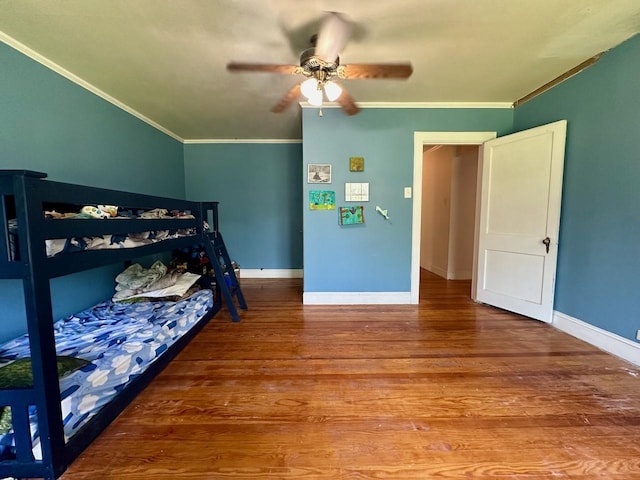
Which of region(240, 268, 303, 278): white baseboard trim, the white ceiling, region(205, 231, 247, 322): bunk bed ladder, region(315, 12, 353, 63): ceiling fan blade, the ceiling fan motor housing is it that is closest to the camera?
region(315, 12, 353, 63): ceiling fan blade

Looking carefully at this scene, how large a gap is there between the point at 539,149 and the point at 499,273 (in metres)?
1.36

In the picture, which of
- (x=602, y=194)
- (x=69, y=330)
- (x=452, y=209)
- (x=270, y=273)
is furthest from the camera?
(x=270, y=273)

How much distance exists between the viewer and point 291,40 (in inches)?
74.0

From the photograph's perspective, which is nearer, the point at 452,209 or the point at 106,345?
the point at 106,345

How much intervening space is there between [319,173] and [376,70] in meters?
1.40

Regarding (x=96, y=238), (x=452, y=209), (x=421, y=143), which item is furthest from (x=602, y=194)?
(x=96, y=238)

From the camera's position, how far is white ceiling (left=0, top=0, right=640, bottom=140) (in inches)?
62.6

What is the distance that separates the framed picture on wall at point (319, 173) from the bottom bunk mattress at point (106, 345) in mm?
1813

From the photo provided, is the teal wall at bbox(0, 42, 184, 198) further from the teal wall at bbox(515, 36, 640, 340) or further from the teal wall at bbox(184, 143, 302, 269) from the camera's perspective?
the teal wall at bbox(515, 36, 640, 340)

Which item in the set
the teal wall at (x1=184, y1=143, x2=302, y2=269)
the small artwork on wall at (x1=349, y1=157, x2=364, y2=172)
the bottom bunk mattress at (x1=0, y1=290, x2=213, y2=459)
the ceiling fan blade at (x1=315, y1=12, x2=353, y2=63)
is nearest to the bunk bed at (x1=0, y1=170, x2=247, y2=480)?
the bottom bunk mattress at (x1=0, y1=290, x2=213, y2=459)

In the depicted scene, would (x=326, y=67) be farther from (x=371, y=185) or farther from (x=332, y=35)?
(x=371, y=185)

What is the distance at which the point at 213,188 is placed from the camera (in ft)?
14.7

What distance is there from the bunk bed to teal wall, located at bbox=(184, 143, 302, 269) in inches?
90.4

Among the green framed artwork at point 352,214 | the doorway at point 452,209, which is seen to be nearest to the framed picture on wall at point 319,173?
the green framed artwork at point 352,214
